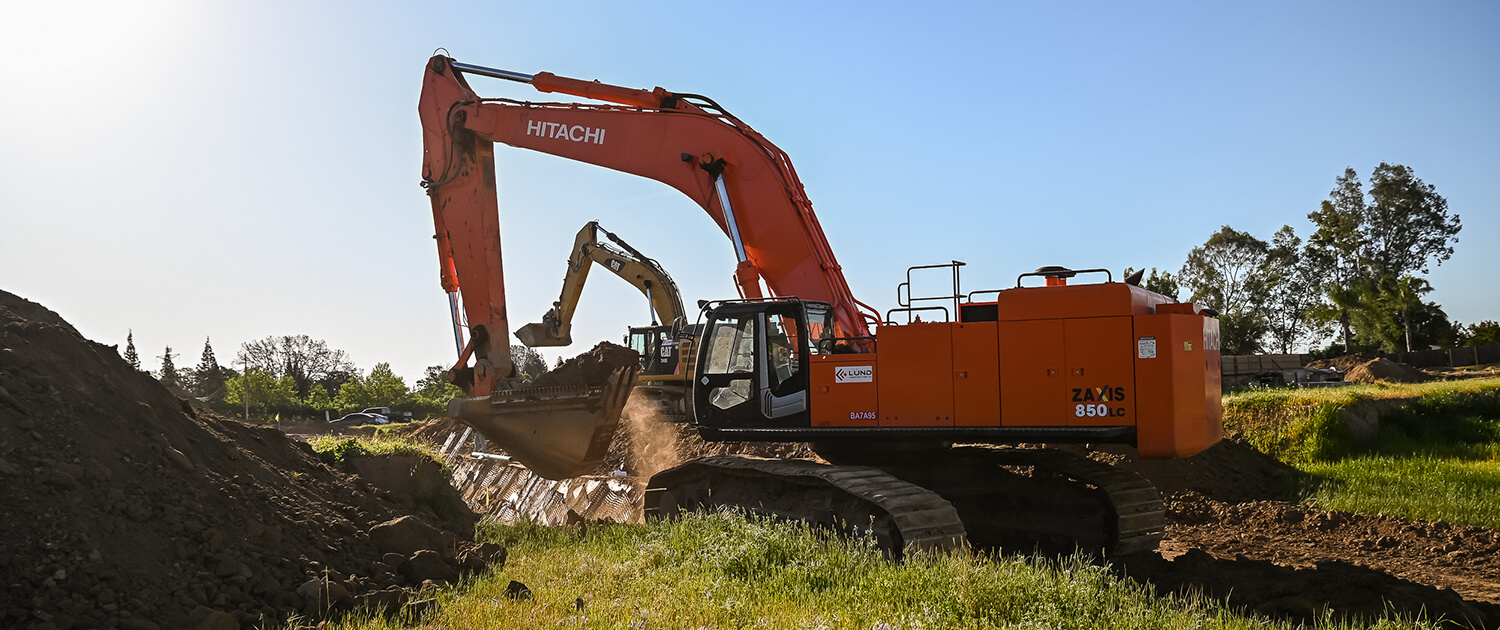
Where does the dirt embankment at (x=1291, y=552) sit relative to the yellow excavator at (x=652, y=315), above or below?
below

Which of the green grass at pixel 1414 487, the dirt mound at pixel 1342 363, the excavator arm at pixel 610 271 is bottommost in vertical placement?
the green grass at pixel 1414 487

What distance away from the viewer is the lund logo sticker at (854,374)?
28.1ft

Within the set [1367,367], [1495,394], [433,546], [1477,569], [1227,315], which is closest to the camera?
[433,546]

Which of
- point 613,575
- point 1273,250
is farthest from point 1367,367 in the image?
point 613,575

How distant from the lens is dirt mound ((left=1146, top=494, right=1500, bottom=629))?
7.07 m

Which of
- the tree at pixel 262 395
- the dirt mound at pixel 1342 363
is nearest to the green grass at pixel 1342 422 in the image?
the dirt mound at pixel 1342 363

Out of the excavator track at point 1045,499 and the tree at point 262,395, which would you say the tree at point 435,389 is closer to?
the tree at point 262,395

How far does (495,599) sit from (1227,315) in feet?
164

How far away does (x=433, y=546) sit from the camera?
7.28m

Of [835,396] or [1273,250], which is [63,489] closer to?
[835,396]

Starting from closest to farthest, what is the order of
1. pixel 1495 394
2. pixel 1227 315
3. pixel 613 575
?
1. pixel 613 575
2. pixel 1495 394
3. pixel 1227 315

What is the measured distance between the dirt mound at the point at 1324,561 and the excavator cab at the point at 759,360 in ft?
11.9

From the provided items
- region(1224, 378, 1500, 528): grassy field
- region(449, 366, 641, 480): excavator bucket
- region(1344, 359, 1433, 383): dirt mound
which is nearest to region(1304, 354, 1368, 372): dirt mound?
region(1344, 359, 1433, 383): dirt mound

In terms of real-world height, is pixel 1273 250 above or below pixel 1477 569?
above
